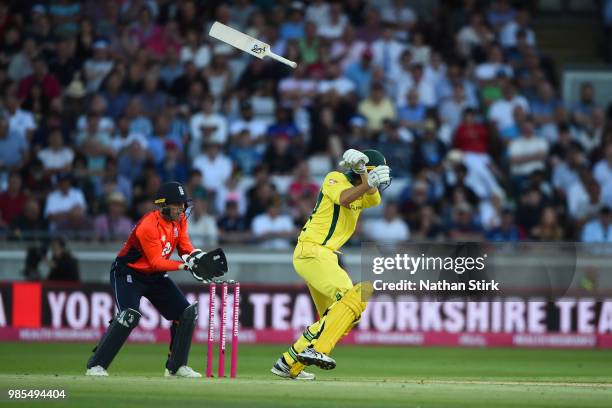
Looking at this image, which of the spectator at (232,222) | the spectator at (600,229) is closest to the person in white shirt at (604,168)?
the spectator at (600,229)

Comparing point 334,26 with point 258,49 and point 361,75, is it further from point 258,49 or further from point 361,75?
point 258,49

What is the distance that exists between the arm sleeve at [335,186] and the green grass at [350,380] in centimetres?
158

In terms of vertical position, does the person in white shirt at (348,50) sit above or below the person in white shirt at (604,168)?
above

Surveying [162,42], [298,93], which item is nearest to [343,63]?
[298,93]

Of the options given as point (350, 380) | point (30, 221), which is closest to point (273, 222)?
point (30, 221)

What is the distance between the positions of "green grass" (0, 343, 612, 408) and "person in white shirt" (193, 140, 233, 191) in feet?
10.9

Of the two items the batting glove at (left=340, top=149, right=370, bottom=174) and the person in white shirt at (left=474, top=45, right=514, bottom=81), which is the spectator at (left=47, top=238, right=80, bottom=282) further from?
the batting glove at (left=340, top=149, right=370, bottom=174)

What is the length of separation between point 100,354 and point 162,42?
10295 millimetres

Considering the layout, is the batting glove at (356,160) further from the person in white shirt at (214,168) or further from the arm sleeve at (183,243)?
the person in white shirt at (214,168)

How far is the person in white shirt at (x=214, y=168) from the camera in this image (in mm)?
19203

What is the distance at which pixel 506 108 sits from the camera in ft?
66.7

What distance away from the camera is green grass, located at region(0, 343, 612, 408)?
9.59 m

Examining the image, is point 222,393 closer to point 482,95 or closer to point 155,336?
point 155,336

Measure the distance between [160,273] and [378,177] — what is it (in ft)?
7.36
